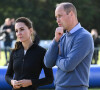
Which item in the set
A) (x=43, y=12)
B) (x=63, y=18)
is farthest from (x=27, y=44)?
(x=43, y=12)

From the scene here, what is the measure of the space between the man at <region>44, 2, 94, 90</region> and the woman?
38 centimetres

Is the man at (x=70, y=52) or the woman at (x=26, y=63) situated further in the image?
the woman at (x=26, y=63)

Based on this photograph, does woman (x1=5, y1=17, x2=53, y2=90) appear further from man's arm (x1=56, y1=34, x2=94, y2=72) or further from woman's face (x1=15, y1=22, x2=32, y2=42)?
man's arm (x1=56, y1=34, x2=94, y2=72)

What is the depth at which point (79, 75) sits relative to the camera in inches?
114

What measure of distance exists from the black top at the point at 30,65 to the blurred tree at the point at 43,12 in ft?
105

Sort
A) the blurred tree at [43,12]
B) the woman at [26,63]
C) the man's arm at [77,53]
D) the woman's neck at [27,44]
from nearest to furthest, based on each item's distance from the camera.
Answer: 1. the man's arm at [77,53]
2. the woman at [26,63]
3. the woman's neck at [27,44]
4. the blurred tree at [43,12]

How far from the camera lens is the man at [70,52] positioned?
113 inches

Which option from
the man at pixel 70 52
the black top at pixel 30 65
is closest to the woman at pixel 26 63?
the black top at pixel 30 65

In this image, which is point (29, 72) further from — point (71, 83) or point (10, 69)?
point (71, 83)

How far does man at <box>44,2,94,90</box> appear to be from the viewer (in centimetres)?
287

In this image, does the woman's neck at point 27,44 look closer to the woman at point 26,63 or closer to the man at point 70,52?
the woman at point 26,63

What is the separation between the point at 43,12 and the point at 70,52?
34.7 metres

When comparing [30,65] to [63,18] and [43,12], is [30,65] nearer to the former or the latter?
[63,18]

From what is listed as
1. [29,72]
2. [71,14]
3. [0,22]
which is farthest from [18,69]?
[0,22]
